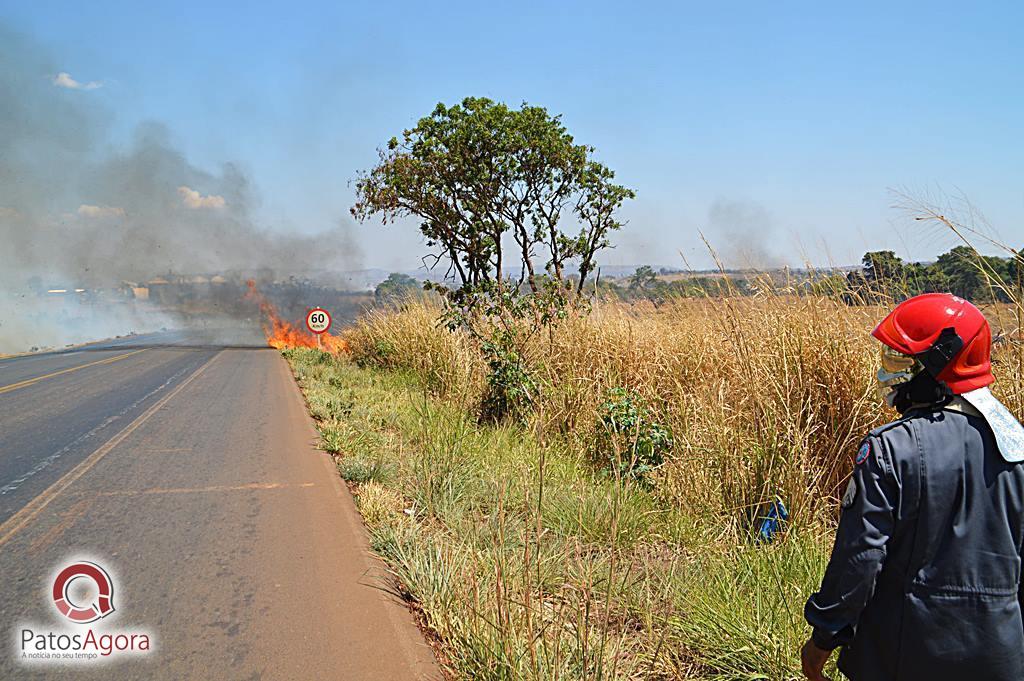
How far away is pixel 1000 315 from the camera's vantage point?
4.78 metres

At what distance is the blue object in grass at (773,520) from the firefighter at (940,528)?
2.18 metres

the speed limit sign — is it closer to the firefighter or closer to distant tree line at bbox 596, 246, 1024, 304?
distant tree line at bbox 596, 246, 1024, 304

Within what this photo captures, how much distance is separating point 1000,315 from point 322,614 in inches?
188

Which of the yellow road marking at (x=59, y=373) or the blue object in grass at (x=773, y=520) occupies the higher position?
the yellow road marking at (x=59, y=373)

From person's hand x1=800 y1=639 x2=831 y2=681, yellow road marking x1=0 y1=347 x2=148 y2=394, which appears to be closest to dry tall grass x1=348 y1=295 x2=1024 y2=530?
person's hand x1=800 y1=639 x2=831 y2=681

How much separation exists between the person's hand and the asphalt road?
1790 millimetres

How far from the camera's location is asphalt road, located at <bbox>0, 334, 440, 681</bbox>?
3582 mm

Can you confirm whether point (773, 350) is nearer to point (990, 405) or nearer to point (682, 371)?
point (682, 371)

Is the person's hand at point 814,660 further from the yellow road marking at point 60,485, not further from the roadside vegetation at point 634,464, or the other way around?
the yellow road marking at point 60,485

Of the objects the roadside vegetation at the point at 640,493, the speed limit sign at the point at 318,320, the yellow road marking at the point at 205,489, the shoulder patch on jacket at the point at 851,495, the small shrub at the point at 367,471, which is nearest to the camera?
the shoulder patch on jacket at the point at 851,495

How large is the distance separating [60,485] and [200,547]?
2708mm

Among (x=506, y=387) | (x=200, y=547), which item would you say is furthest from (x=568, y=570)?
(x=506, y=387)

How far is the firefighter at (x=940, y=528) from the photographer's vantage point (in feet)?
6.91

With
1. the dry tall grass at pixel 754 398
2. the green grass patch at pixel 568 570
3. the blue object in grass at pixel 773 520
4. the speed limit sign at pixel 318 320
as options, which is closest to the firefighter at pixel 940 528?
the green grass patch at pixel 568 570
